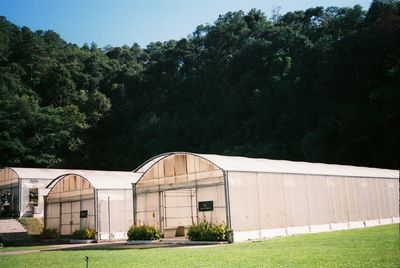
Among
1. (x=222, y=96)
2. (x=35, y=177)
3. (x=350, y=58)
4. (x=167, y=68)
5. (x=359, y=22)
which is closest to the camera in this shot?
(x=35, y=177)

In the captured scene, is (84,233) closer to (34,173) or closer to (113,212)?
(113,212)

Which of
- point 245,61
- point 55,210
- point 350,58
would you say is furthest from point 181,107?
point 55,210

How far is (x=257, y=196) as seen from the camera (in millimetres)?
24656

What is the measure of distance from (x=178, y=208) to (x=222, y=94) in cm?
4538

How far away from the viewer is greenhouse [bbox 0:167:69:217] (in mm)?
43156

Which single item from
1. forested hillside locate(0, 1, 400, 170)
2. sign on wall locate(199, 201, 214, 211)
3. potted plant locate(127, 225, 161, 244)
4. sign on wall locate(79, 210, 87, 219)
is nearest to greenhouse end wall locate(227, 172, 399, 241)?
sign on wall locate(199, 201, 214, 211)

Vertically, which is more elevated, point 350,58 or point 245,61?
point 245,61

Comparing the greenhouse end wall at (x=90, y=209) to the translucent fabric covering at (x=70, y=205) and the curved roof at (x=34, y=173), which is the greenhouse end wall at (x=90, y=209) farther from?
the curved roof at (x=34, y=173)

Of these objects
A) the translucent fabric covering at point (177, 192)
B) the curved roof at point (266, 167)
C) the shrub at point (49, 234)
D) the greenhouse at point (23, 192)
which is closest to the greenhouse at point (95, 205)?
the shrub at point (49, 234)

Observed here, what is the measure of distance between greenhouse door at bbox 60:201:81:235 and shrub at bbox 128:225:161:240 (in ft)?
27.3

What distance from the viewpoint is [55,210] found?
1453 inches

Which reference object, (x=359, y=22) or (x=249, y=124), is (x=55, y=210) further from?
(x=359, y=22)

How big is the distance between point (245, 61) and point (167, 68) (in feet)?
61.0

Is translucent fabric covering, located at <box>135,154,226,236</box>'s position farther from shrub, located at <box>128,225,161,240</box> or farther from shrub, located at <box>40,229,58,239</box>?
shrub, located at <box>40,229,58,239</box>
